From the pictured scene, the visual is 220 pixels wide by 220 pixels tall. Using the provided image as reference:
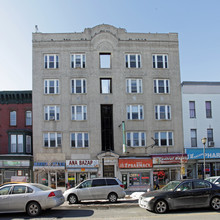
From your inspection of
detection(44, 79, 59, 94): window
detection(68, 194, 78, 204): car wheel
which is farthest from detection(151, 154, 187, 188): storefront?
detection(68, 194, 78, 204): car wheel

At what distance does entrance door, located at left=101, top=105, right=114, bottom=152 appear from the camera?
31.8 metres

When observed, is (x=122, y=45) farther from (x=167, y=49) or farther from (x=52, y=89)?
(x=52, y=89)

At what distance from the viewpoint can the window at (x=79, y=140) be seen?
3138 cm

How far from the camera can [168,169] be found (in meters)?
31.5

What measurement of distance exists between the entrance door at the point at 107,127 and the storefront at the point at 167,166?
4.94 m

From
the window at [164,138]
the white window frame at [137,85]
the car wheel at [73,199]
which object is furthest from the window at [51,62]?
the car wheel at [73,199]

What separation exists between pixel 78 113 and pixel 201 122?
44.8ft

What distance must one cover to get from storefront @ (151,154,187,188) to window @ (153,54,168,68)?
10.2 m

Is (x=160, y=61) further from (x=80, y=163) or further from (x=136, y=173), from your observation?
(x=80, y=163)

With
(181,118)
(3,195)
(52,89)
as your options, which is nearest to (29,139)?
(52,89)

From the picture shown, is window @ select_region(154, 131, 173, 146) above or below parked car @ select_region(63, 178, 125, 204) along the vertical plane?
above

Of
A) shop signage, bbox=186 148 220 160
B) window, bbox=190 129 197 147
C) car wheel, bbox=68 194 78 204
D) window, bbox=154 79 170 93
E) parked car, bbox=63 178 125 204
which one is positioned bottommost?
car wheel, bbox=68 194 78 204

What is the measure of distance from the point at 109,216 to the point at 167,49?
24.8 metres

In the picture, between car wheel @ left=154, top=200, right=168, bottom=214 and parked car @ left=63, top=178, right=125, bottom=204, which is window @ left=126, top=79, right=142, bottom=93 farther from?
car wheel @ left=154, top=200, right=168, bottom=214
